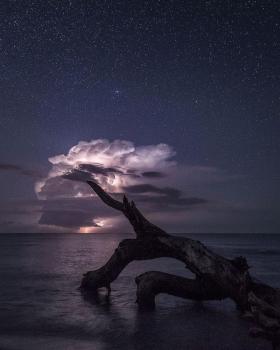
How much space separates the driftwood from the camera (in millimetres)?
8398

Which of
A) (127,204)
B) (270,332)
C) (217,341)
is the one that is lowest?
(217,341)

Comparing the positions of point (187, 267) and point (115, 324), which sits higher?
point (187, 267)

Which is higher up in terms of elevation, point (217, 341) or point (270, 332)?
point (270, 332)

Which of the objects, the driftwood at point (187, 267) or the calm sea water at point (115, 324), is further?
the driftwood at point (187, 267)

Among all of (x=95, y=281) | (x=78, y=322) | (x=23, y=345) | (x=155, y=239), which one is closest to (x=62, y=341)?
(x=23, y=345)

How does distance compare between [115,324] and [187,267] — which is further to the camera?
[187,267]

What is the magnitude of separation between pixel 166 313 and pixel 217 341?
8.21 ft

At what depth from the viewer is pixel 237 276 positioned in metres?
8.41

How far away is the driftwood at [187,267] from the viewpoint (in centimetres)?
840

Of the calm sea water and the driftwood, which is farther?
the driftwood

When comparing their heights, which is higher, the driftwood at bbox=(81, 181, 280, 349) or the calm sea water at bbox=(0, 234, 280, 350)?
the driftwood at bbox=(81, 181, 280, 349)

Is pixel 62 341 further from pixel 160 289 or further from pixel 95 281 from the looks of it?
pixel 95 281

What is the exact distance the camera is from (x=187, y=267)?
30.8ft

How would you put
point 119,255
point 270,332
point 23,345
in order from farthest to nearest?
point 119,255, point 23,345, point 270,332
